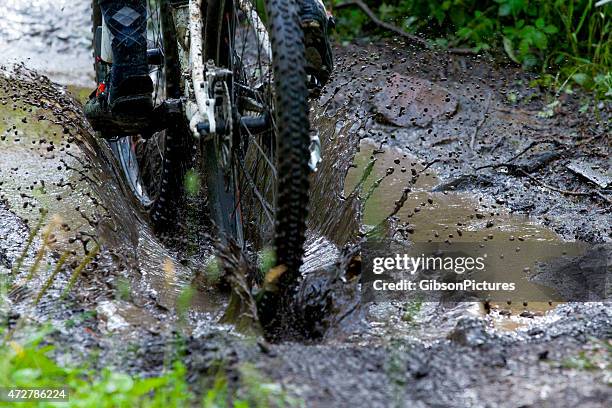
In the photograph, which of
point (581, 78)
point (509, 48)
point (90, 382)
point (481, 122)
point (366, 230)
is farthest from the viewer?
point (509, 48)

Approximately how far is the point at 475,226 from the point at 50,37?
5.09 meters

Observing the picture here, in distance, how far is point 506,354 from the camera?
3.03 m

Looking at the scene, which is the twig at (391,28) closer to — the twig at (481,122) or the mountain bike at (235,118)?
the twig at (481,122)

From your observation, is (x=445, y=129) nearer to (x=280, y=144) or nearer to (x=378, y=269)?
(x=378, y=269)

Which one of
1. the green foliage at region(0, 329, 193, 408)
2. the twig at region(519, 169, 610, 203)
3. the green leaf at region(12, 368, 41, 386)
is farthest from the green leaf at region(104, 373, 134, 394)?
the twig at region(519, 169, 610, 203)

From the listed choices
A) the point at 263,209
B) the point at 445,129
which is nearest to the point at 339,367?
the point at 263,209

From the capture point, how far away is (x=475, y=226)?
16.4 feet

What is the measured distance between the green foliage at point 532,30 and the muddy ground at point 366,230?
0.63 ft

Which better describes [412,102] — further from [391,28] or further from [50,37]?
[50,37]

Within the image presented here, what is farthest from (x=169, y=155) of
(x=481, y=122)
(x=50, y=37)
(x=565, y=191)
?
(x=50, y=37)

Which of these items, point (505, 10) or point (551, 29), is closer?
point (551, 29)

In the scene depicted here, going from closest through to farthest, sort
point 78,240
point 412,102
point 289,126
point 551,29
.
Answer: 1. point 289,126
2. point 78,240
3. point 412,102
4. point 551,29

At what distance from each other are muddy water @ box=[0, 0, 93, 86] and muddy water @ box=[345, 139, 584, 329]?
322 cm

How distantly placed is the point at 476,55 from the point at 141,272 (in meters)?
4.21
